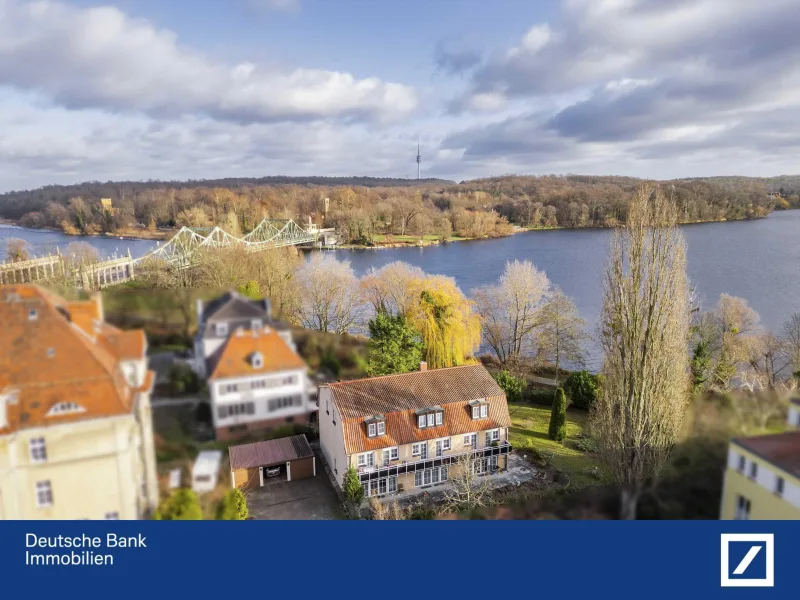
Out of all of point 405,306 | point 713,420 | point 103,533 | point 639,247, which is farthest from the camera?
point 405,306

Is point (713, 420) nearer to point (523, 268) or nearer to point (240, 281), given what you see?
point (240, 281)

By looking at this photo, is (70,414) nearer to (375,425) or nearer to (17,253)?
(375,425)

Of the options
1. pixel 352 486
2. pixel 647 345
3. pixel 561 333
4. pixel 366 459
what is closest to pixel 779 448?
pixel 647 345

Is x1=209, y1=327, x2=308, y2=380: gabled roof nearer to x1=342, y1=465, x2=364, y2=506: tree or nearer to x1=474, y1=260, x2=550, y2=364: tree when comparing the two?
x1=342, y1=465, x2=364, y2=506: tree

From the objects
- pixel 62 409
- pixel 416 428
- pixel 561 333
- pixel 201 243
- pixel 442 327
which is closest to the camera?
pixel 62 409

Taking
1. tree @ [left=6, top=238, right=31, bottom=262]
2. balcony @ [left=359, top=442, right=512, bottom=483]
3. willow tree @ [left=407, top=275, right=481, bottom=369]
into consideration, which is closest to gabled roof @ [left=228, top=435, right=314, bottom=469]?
balcony @ [left=359, top=442, right=512, bottom=483]

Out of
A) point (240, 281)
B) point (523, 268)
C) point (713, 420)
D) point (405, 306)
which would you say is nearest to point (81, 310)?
point (240, 281)

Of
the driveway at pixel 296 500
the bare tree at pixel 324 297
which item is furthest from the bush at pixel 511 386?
the bare tree at pixel 324 297
